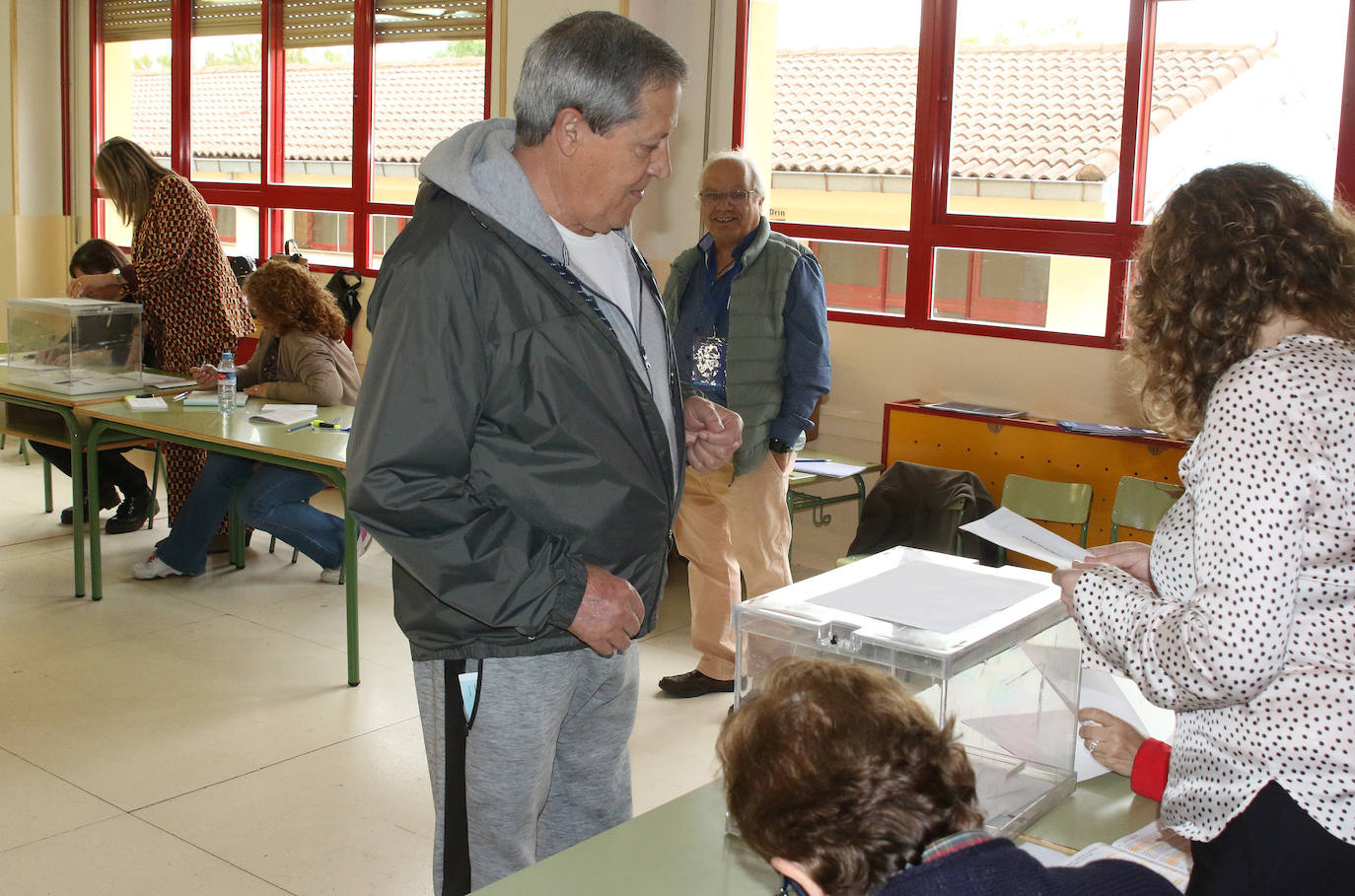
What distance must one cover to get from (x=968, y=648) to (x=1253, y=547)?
1.08ft

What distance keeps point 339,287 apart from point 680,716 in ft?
13.6

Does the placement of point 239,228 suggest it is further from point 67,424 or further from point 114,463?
point 67,424

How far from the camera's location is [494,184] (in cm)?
168

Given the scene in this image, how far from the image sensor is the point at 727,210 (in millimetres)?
3945

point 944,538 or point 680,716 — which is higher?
point 944,538

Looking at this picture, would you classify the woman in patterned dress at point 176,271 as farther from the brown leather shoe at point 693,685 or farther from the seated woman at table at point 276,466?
the brown leather shoe at point 693,685

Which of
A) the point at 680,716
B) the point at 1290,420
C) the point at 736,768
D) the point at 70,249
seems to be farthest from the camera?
the point at 70,249

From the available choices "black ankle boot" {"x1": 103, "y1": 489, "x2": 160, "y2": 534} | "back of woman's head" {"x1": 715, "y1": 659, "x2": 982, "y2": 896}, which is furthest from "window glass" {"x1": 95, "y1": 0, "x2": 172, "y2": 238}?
"back of woman's head" {"x1": 715, "y1": 659, "x2": 982, "y2": 896}

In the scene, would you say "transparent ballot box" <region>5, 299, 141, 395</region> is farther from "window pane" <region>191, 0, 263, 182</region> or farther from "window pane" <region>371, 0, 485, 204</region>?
"window pane" <region>191, 0, 263, 182</region>

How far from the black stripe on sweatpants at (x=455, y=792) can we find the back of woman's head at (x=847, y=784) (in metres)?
0.78

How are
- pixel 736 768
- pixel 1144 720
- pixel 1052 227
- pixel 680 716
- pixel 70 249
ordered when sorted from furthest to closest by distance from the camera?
pixel 70 249 → pixel 1052 227 → pixel 680 716 → pixel 1144 720 → pixel 736 768

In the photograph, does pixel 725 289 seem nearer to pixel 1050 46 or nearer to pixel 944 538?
pixel 944 538

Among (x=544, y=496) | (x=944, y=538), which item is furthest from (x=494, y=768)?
(x=944, y=538)

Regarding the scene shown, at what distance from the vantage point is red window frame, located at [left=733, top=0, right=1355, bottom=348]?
4637mm
